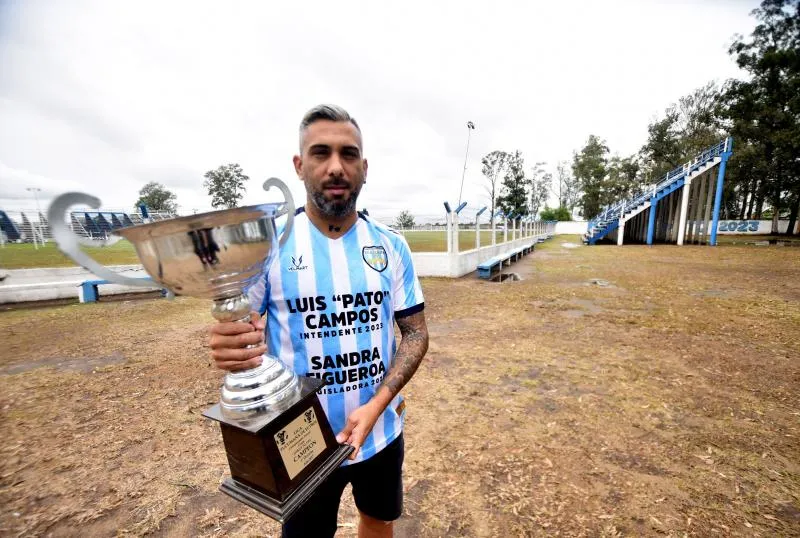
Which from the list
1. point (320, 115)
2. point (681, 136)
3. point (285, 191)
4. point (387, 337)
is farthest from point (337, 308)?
point (681, 136)

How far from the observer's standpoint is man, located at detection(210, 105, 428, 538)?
57.9 inches

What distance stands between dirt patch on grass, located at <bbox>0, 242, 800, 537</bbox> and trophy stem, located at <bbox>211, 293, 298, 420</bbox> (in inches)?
75.2

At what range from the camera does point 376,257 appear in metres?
1.66

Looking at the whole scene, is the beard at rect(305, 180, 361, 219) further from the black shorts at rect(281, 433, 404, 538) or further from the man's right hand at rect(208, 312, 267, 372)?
the black shorts at rect(281, 433, 404, 538)

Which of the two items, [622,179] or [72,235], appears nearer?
[72,235]

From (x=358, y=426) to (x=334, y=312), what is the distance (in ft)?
1.60

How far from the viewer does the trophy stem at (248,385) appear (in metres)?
1.11

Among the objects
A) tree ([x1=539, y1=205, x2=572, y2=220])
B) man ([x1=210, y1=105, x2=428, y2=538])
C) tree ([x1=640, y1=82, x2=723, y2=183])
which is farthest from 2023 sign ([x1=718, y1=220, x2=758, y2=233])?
man ([x1=210, y1=105, x2=428, y2=538])

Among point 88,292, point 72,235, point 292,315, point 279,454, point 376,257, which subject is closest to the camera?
point 72,235

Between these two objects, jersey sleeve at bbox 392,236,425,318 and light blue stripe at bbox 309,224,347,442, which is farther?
jersey sleeve at bbox 392,236,425,318

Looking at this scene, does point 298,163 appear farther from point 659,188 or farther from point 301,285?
point 659,188

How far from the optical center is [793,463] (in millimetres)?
2836

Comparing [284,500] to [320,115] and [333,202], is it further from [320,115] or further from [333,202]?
[320,115]

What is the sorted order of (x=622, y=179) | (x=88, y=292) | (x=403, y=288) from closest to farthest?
(x=403, y=288) → (x=88, y=292) → (x=622, y=179)
